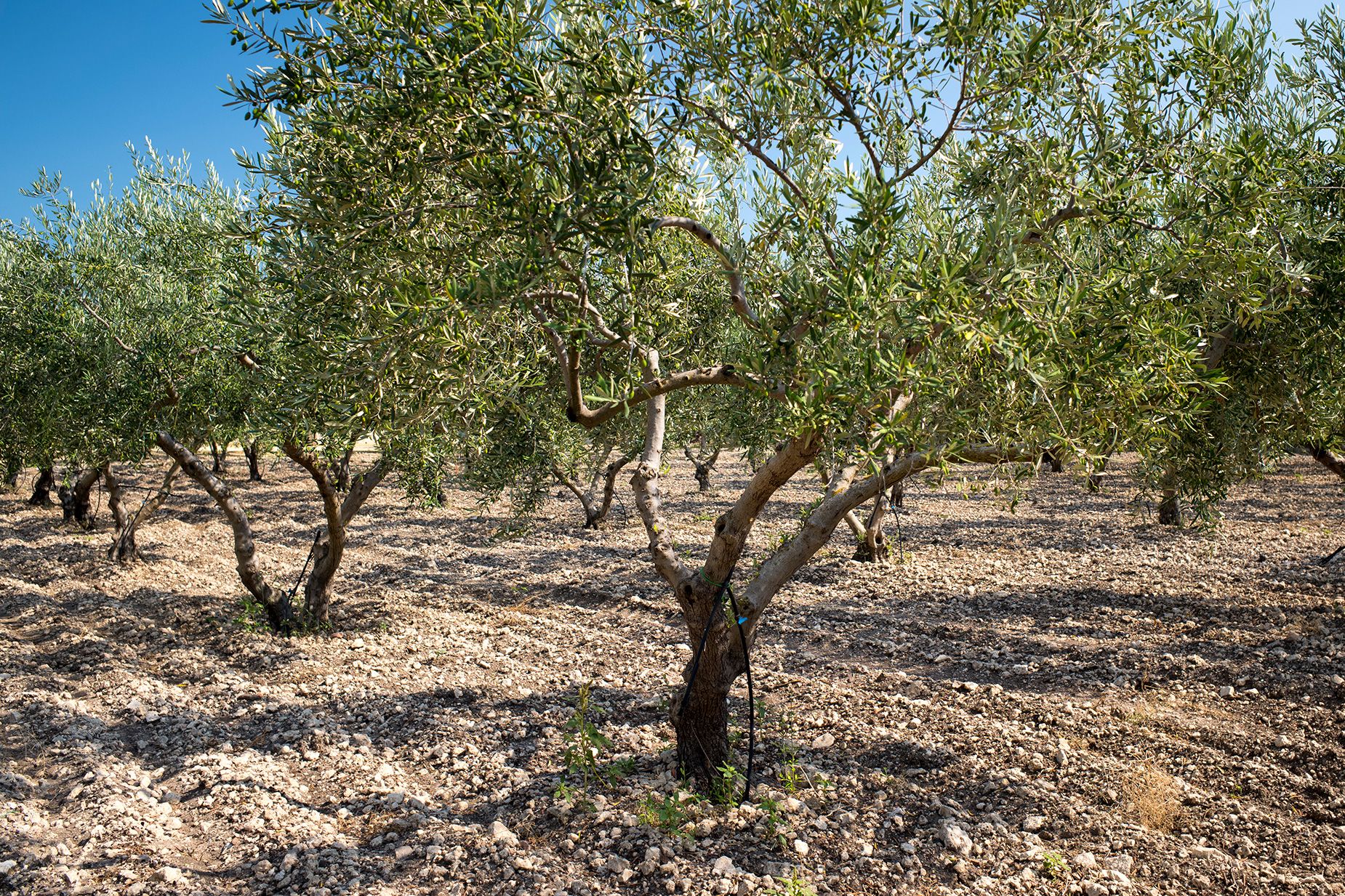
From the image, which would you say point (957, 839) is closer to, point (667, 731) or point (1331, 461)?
point (667, 731)

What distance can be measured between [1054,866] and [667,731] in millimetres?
4462

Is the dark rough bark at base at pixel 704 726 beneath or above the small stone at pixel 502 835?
above

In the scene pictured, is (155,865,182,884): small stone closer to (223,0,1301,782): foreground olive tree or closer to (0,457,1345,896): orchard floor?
(0,457,1345,896): orchard floor

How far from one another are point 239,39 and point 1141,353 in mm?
6464

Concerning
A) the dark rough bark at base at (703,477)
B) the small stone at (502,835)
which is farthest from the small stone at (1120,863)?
the dark rough bark at base at (703,477)

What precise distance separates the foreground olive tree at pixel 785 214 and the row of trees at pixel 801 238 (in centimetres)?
3

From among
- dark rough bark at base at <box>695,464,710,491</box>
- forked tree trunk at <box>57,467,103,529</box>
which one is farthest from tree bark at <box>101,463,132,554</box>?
dark rough bark at base at <box>695,464,710,491</box>

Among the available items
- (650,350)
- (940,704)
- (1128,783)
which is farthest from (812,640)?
(650,350)

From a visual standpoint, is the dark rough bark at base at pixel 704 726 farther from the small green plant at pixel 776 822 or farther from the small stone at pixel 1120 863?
the small stone at pixel 1120 863

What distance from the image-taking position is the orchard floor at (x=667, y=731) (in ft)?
23.1

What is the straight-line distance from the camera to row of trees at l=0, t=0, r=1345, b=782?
16.8 feet

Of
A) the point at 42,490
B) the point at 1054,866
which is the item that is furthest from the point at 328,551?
the point at 42,490

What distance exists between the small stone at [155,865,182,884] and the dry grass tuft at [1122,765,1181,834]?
8.31 metres

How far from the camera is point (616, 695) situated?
11516mm
